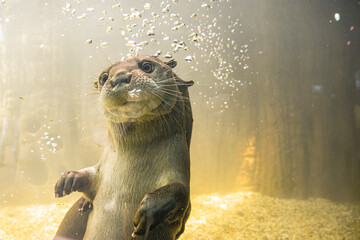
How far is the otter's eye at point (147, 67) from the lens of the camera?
1483 millimetres

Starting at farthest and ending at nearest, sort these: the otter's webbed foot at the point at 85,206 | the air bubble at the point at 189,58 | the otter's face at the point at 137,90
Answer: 1. the air bubble at the point at 189,58
2. the otter's webbed foot at the point at 85,206
3. the otter's face at the point at 137,90

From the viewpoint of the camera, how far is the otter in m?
1.31

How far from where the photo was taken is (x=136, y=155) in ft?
4.80

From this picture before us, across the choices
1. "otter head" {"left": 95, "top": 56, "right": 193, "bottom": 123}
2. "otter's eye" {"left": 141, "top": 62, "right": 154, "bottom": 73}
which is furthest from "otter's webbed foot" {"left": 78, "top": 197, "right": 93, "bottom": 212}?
"otter's eye" {"left": 141, "top": 62, "right": 154, "bottom": 73}

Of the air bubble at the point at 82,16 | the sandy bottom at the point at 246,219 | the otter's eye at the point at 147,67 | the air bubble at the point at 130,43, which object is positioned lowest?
the sandy bottom at the point at 246,219

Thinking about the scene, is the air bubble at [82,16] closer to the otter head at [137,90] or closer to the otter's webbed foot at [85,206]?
the otter head at [137,90]

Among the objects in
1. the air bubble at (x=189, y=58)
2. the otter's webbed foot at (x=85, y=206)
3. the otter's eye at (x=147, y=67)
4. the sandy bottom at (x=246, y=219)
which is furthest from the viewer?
the air bubble at (x=189, y=58)

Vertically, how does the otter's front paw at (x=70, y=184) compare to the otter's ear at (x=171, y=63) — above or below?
below

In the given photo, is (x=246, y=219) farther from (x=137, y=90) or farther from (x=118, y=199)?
(x=137, y=90)

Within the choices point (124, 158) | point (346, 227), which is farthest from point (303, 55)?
point (124, 158)

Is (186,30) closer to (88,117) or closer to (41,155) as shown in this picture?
(88,117)

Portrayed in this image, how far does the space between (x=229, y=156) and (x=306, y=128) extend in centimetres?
172

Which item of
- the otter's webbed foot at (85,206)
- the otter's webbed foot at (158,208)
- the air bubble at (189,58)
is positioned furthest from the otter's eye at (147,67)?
the air bubble at (189,58)

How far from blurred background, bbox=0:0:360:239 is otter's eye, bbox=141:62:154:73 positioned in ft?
12.0
